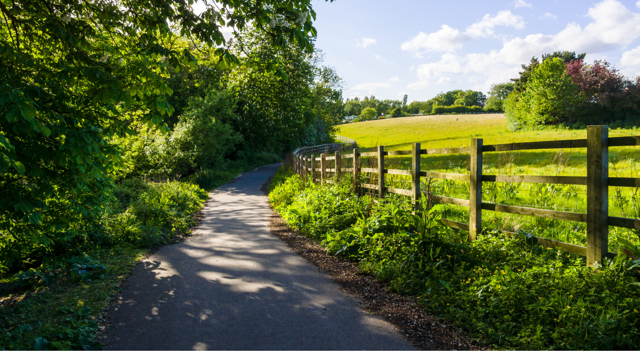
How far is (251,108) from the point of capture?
97.3 ft

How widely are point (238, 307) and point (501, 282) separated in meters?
3.12

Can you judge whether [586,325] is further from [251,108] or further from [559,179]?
[251,108]

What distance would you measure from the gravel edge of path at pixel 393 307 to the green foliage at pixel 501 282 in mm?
134

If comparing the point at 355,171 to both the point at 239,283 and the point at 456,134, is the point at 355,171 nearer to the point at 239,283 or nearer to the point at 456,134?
the point at 239,283

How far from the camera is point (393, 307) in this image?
447 centimetres

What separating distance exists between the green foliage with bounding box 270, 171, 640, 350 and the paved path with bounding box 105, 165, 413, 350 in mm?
845

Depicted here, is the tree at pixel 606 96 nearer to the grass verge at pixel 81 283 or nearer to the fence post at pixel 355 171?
the fence post at pixel 355 171

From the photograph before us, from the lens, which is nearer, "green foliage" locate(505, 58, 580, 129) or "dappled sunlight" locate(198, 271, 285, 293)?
"dappled sunlight" locate(198, 271, 285, 293)

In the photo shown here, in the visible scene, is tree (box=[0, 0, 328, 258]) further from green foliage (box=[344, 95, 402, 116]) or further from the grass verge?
green foliage (box=[344, 95, 402, 116])

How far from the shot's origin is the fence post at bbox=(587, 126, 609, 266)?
13.7ft

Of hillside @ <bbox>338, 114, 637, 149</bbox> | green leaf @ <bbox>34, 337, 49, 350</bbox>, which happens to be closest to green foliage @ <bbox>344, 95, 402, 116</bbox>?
hillside @ <bbox>338, 114, 637, 149</bbox>

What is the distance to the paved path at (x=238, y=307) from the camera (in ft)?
12.0

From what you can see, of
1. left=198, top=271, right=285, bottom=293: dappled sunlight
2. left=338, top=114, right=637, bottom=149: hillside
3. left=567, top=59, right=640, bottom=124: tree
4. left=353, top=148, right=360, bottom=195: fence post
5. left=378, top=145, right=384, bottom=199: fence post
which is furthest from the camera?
left=567, top=59, right=640, bottom=124: tree

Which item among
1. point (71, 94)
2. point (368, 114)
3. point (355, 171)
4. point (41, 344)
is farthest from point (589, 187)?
point (368, 114)
